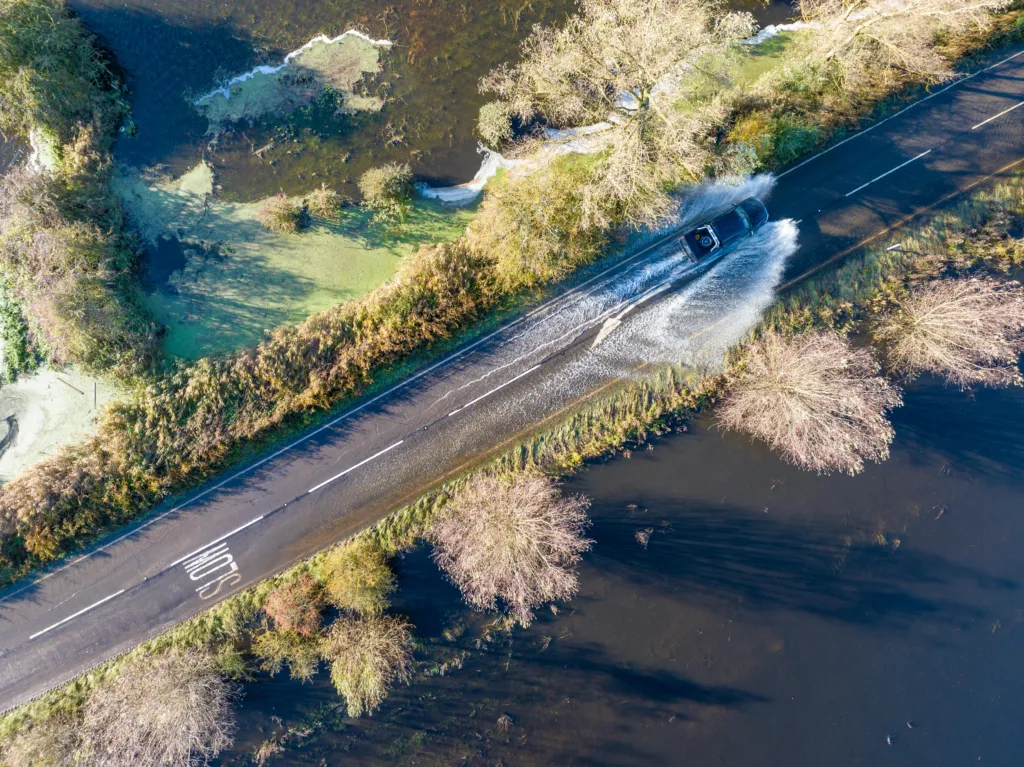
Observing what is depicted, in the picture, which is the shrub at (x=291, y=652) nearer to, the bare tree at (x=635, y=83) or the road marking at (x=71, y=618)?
the road marking at (x=71, y=618)

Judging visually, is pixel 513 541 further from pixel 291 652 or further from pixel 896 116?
pixel 896 116

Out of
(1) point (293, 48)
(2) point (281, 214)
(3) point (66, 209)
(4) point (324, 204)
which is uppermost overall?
(1) point (293, 48)

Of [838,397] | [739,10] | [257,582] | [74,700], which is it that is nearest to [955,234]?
[838,397]

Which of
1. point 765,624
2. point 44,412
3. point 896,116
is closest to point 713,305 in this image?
point 896,116

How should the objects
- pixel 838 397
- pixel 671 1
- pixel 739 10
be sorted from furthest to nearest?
1. pixel 739 10
2. pixel 671 1
3. pixel 838 397

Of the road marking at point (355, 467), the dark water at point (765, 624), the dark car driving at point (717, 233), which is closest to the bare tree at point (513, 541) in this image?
the dark water at point (765, 624)

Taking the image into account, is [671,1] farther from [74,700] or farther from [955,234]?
[74,700]

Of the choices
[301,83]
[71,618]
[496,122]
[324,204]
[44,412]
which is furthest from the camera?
[301,83]

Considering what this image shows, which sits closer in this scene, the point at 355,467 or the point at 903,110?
the point at 355,467
